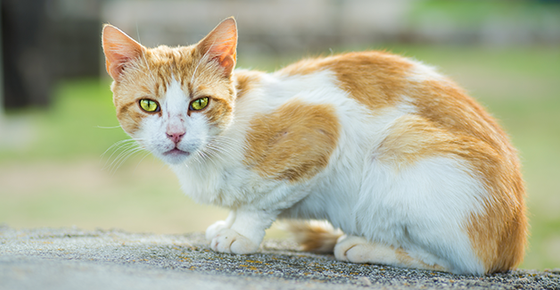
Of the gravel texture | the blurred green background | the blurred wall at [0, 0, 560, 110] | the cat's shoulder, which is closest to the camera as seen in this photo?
the gravel texture

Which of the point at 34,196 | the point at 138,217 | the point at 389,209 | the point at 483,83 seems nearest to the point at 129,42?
the point at 389,209

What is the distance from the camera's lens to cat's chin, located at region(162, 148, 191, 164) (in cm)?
230

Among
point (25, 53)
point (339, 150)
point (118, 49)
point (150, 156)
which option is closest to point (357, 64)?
point (339, 150)

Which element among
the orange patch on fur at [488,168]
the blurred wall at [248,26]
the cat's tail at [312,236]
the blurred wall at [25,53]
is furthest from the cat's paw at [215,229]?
the blurred wall at [25,53]

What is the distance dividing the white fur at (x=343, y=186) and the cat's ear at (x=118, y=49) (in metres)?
0.30

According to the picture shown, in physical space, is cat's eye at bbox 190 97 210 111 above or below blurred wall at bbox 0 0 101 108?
above

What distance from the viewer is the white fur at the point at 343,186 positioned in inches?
90.4

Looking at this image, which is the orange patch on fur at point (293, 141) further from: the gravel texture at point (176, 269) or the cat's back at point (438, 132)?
the gravel texture at point (176, 269)

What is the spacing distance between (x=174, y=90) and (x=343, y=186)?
0.98 meters

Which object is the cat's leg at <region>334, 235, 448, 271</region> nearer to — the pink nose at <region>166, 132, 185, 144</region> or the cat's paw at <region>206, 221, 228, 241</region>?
the cat's paw at <region>206, 221, 228, 241</region>

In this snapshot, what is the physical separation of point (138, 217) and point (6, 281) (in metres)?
3.72

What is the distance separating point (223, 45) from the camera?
2447mm

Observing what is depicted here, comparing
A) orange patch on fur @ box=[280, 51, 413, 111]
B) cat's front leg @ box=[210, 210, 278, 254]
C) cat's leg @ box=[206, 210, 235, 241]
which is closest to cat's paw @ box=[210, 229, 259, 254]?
cat's front leg @ box=[210, 210, 278, 254]

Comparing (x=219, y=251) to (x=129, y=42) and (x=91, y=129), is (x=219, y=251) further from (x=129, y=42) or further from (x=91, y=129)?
(x=91, y=129)
